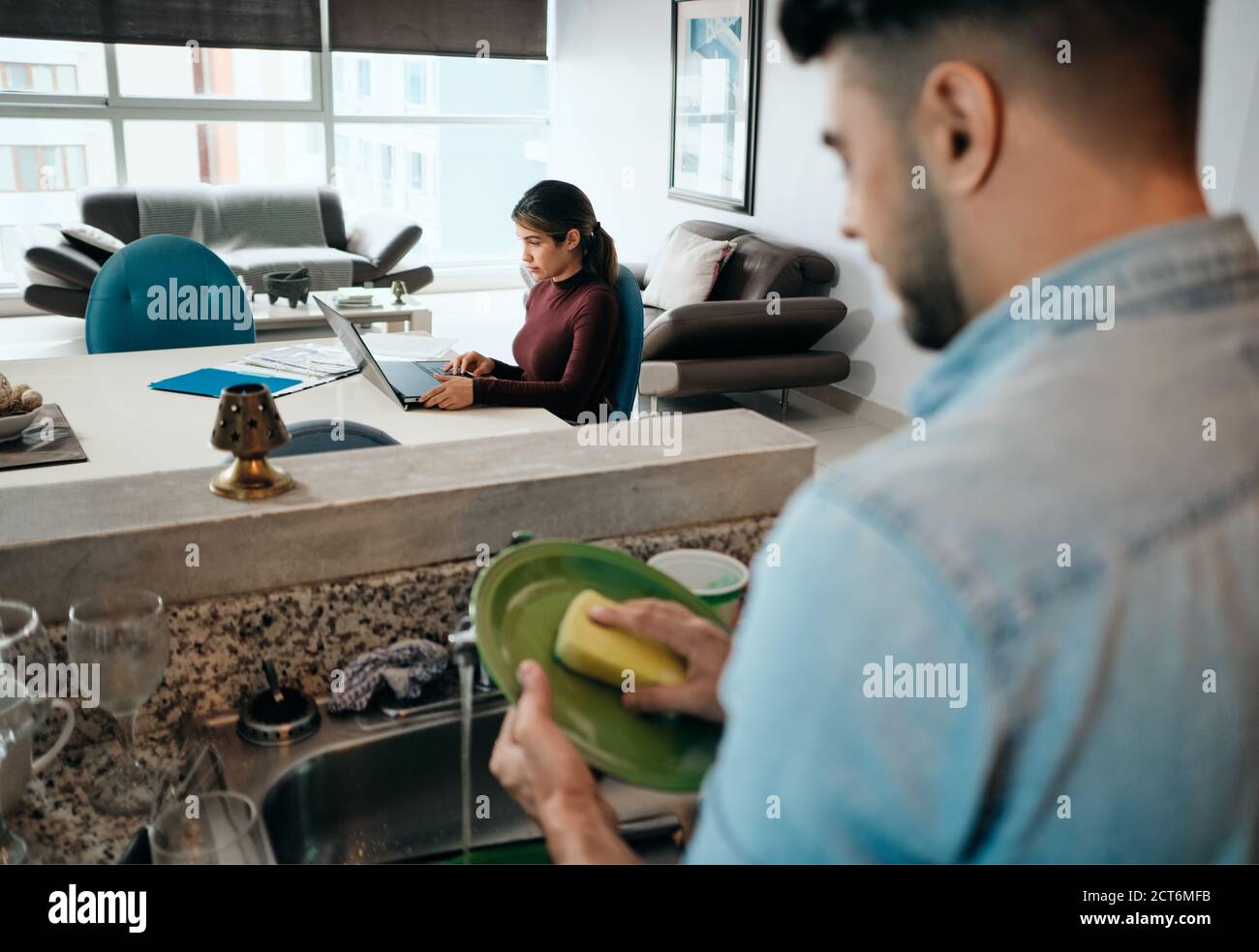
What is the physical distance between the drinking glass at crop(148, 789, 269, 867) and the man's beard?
0.59 m

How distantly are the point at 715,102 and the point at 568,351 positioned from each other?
3.56m

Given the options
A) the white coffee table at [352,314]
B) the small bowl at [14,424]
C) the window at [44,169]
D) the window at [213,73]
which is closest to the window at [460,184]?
the window at [213,73]

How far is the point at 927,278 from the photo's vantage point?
23.5 inches

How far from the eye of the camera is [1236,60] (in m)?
3.41

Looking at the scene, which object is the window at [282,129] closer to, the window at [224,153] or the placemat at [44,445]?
the window at [224,153]

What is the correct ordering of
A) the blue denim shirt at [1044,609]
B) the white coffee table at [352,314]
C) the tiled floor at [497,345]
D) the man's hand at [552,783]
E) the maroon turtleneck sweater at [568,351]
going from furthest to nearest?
the tiled floor at [497,345]
the white coffee table at [352,314]
the maroon turtleneck sweater at [568,351]
the man's hand at [552,783]
the blue denim shirt at [1044,609]

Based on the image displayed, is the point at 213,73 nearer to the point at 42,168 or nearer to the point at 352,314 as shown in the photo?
the point at 42,168

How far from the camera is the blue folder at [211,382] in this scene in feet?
8.29

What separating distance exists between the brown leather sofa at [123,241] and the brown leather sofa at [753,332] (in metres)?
2.26

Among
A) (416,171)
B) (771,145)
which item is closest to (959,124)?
(771,145)

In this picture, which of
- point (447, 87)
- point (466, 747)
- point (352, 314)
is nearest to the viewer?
point (466, 747)
